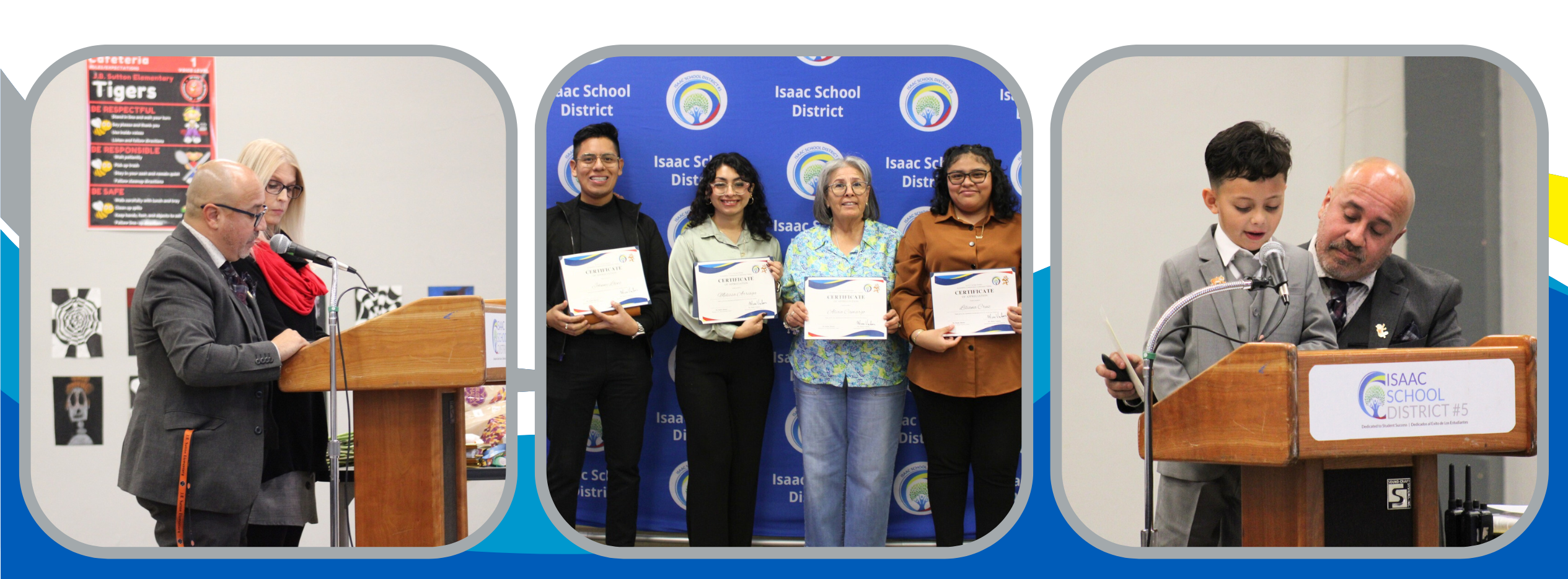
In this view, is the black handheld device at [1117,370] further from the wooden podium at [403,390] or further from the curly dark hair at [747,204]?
the wooden podium at [403,390]

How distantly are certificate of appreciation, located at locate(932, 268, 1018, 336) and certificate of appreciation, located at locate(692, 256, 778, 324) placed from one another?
0.59m

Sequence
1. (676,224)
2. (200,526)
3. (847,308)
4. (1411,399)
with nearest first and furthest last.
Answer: (1411,399), (200,526), (847,308), (676,224)

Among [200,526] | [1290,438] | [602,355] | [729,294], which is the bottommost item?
[200,526]

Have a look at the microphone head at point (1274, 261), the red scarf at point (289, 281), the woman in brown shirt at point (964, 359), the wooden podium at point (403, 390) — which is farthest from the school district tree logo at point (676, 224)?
the microphone head at point (1274, 261)

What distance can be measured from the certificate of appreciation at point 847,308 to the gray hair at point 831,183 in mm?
316

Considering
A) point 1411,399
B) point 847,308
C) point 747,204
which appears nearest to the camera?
point 1411,399

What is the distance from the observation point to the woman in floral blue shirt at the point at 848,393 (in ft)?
9.72

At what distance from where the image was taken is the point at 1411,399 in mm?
2109

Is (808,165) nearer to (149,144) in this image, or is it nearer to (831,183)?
(831,183)

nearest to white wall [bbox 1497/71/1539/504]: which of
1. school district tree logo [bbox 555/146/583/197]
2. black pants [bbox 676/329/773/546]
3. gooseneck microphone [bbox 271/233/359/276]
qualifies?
black pants [bbox 676/329/773/546]

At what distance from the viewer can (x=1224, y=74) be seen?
2.54 meters

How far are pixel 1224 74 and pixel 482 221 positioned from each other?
94.6 inches

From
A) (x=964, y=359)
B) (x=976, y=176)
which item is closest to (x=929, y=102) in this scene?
(x=976, y=176)

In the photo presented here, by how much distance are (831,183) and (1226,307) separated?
1337 millimetres
